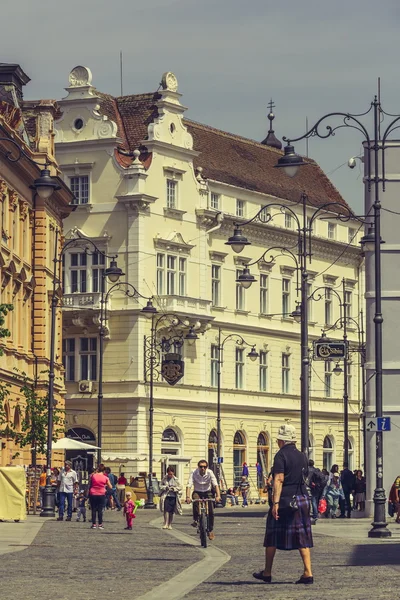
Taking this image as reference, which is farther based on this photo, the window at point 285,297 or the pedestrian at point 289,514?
the window at point 285,297

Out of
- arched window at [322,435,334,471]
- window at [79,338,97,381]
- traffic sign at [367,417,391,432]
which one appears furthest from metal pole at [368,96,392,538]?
arched window at [322,435,334,471]

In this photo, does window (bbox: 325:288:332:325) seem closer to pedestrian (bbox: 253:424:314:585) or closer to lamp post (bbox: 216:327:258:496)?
lamp post (bbox: 216:327:258:496)

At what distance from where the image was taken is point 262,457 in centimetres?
8869

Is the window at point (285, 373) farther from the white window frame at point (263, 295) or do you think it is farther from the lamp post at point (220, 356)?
the lamp post at point (220, 356)

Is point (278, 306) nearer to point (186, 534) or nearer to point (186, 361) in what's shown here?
point (186, 361)

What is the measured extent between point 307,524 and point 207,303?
64.0 meters

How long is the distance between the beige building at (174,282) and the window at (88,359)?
7 cm

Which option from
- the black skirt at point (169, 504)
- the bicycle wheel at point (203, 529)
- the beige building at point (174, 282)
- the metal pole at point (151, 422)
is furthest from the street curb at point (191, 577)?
the beige building at point (174, 282)

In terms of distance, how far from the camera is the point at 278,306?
301ft

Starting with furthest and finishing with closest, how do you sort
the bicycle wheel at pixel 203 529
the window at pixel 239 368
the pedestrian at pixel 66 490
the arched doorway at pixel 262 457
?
the window at pixel 239 368 → the arched doorway at pixel 262 457 → the pedestrian at pixel 66 490 → the bicycle wheel at pixel 203 529

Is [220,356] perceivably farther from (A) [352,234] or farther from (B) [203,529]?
(B) [203,529]

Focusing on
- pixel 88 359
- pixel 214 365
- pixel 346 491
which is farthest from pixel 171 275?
pixel 346 491

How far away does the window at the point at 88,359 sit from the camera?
265 feet

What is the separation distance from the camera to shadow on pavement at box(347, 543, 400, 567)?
2369cm
